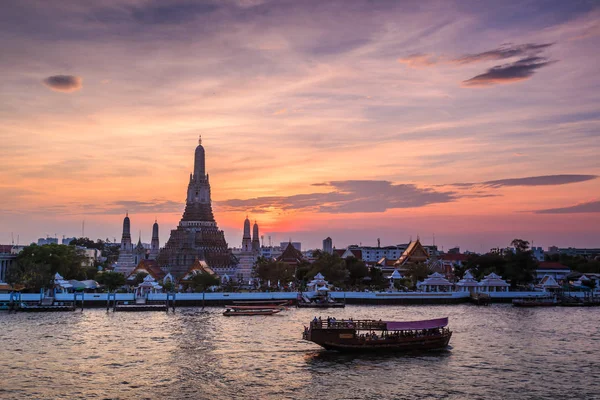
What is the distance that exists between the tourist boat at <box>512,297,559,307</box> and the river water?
2402 cm

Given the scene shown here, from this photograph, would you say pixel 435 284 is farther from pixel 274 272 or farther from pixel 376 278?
pixel 274 272

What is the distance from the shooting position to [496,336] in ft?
203

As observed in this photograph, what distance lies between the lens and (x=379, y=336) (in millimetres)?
53812

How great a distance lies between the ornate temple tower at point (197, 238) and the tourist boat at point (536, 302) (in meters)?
61.0

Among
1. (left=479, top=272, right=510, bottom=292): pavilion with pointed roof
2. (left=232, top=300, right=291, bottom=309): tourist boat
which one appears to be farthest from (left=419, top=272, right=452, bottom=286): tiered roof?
(left=232, top=300, right=291, bottom=309): tourist boat

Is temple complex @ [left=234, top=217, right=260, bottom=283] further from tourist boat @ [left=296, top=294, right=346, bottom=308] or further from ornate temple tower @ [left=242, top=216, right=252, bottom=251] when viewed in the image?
tourist boat @ [left=296, top=294, right=346, bottom=308]

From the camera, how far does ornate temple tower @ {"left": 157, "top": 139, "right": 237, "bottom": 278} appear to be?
436 ft

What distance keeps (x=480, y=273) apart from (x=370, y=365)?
73.6 metres

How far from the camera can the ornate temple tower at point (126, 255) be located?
5674 inches

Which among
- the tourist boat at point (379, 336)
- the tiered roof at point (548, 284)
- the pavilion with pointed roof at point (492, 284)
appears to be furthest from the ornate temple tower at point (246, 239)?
the tourist boat at point (379, 336)

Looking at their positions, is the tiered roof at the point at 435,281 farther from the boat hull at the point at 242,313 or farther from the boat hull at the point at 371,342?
the boat hull at the point at 371,342

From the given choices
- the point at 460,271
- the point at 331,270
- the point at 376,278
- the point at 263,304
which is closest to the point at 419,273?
the point at 376,278

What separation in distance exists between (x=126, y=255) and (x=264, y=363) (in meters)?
106

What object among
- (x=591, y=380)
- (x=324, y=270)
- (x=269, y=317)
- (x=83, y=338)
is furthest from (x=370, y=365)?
(x=324, y=270)
